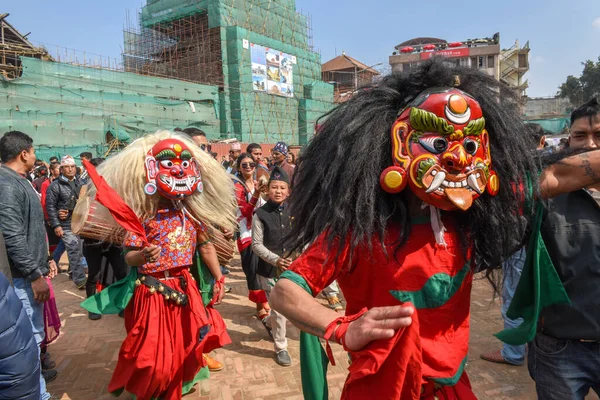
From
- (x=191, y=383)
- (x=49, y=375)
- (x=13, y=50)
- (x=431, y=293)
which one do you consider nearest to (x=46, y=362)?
(x=49, y=375)

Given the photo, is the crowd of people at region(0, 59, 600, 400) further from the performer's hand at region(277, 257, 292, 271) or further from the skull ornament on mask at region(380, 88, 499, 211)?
the performer's hand at region(277, 257, 292, 271)

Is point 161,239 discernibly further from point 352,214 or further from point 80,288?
point 80,288

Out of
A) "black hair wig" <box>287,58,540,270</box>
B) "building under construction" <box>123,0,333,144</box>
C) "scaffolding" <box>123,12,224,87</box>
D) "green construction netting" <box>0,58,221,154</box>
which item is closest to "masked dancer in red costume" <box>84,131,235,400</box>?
"black hair wig" <box>287,58,540,270</box>

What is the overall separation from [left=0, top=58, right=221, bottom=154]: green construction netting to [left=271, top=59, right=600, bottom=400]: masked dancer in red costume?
1819cm

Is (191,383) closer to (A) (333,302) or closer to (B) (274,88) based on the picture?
(A) (333,302)

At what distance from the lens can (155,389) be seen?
2809 millimetres

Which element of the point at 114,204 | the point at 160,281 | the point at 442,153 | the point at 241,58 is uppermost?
the point at 241,58

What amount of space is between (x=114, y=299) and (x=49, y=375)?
1.36 meters

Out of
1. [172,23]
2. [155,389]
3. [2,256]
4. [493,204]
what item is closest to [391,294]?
[493,204]

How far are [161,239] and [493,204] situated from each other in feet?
7.33

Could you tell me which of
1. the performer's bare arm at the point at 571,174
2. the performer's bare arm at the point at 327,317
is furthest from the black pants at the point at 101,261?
the performer's bare arm at the point at 571,174

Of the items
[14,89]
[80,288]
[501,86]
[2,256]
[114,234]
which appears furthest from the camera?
[14,89]

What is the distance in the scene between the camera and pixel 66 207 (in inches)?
240

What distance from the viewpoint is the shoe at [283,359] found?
3.78 meters
